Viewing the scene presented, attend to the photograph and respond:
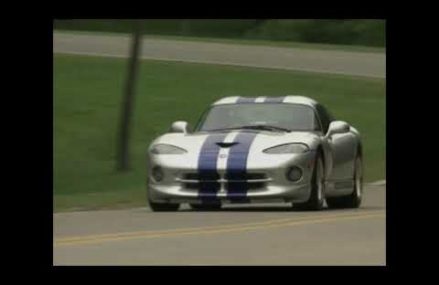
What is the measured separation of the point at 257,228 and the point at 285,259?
95.3 inches

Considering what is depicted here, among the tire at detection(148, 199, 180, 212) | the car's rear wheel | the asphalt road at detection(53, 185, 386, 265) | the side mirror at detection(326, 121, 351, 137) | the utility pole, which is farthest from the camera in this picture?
the utility pole

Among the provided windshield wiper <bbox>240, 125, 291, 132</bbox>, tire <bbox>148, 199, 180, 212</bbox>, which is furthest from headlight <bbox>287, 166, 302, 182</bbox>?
tire <bbox>148, 199, 180, 212</bbox>

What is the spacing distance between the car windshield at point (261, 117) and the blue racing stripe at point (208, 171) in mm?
967

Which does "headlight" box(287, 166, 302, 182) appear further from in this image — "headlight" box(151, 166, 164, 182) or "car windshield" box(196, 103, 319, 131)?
"headlight" box(151, 166, 164, 182)

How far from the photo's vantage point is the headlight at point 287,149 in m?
15.2

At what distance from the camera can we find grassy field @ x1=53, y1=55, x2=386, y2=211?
69.5 ft

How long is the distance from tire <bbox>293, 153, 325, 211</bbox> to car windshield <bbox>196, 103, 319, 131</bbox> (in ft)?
2.51

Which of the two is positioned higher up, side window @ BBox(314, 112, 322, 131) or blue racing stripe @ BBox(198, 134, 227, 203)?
side window @ BBox(314, 112, 322, 131)

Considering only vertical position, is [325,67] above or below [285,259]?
below

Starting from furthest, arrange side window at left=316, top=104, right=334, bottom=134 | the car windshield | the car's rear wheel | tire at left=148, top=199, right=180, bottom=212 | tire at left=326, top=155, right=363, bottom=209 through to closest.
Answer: tire at left=326, top=155, right=363, bottom=209, side window at left=316, top=104, right=334, bottom=134, the car windshield, the car's rear wheel, tire at left=148, top=199, right=180, bottom=212
